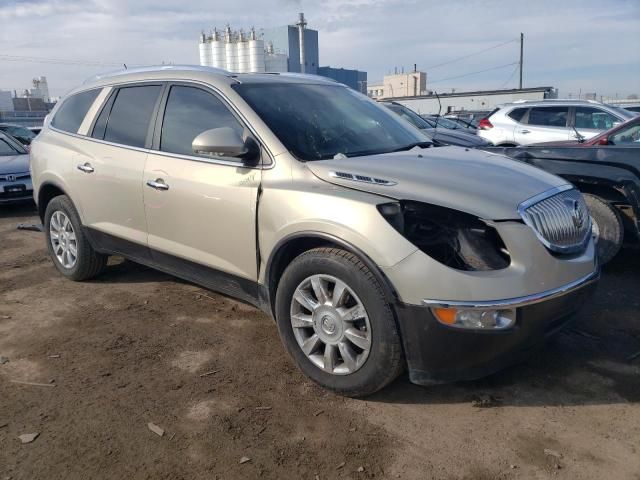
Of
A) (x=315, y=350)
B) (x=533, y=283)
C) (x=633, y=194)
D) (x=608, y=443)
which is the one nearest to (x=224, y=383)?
(x=315, y=350)

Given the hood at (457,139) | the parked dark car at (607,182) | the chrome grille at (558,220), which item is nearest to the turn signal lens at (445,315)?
the chrome grille at (558,220)

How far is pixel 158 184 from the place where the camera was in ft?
12.7

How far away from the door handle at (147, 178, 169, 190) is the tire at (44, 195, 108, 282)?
1.29m

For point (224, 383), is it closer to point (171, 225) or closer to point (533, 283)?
point (171, 225)

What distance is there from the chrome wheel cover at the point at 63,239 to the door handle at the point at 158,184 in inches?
58.4

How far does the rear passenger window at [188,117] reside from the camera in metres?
3.66

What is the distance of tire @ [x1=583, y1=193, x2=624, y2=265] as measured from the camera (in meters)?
4.93

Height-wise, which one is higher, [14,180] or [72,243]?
[14,180]

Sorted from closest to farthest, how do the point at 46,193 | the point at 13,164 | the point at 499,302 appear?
1. the point at 499,302
2. the point at 46,193
3. the point at 13,164

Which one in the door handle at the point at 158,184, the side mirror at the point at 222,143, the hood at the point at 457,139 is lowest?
the door handle at the point at 158,184

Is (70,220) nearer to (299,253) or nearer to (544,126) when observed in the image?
(299,253)

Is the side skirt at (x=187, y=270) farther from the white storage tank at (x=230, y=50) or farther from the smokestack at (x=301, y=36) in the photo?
the smokestack at (x=301, y=36)

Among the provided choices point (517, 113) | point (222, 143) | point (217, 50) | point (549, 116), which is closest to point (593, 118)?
point (549, 116)

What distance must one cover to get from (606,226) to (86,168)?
4.70 metres
